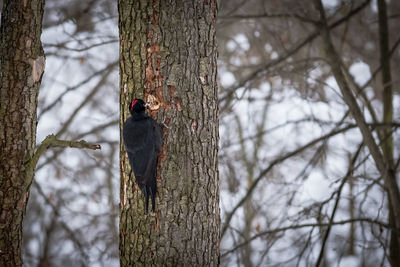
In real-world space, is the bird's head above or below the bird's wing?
above

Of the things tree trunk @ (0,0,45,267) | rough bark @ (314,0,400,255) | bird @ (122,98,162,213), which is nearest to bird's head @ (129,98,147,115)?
bird @ (122,98,162,213)

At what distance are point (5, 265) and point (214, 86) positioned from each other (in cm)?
215

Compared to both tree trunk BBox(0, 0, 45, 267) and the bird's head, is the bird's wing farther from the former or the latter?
tree trunk BBox(0, 0, 45, 267)

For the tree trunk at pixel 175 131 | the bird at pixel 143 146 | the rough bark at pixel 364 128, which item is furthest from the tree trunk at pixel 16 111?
the rough bark at pixel 364 128

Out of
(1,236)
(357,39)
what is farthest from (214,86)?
(357,39)

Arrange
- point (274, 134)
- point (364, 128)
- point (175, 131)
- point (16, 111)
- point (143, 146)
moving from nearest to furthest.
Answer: point (143, 146)
point (175, 131)
point (16, 111)
point (364, 128)
point (274, 134)

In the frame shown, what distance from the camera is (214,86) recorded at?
112 inches

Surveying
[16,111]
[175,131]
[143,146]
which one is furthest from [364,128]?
[16,111]

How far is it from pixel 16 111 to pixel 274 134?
207 inches

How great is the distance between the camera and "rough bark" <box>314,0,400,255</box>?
→ 4.04 m

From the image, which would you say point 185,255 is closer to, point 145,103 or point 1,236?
point 145,103

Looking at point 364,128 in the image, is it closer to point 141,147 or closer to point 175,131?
point 175,131

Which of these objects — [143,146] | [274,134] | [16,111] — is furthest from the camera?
[274,134]

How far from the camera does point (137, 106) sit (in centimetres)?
263
